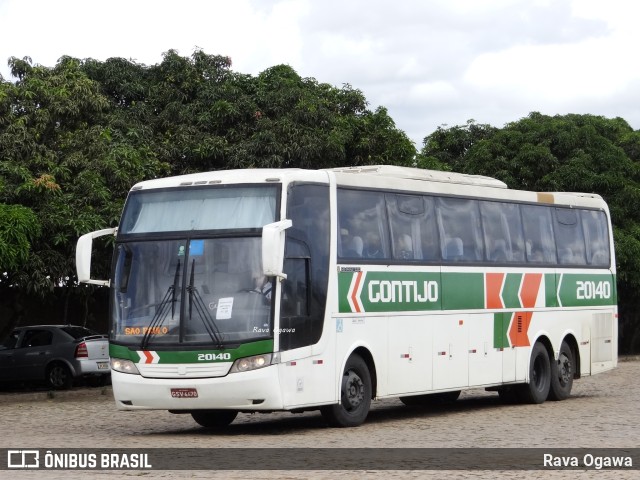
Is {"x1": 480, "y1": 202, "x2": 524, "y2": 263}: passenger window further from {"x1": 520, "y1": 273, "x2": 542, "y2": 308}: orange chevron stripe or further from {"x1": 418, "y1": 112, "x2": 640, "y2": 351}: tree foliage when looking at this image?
{"x1": 418, "y1": 112, "x2": 640, "y2": 351}: tree foliage

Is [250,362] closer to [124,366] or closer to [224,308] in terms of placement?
[224,308]

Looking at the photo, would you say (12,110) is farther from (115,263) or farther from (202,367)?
(202,367)

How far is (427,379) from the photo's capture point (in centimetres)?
2009

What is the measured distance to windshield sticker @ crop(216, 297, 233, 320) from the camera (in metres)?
16.8

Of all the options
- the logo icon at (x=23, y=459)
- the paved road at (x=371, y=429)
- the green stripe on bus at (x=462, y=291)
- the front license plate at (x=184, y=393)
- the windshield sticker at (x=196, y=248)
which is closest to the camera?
the logo icon at (x=23, y=459)

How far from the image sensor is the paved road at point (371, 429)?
15.5 meters

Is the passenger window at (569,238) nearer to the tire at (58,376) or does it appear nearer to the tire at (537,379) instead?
the tire at (537,379)

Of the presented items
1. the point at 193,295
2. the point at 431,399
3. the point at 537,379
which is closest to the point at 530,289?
the point at 537,379

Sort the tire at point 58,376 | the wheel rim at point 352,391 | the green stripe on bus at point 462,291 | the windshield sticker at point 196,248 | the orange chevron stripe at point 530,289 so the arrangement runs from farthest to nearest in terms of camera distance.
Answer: the tire at point 58,376 → the orange chevron stripe at point 530,289 → the green stripe on bus at point 462,291 → the wheel rim at point 352,391 → the windshield sticker at point 196,248

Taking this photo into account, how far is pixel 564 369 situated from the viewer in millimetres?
24219

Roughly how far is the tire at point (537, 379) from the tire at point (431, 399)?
121cm

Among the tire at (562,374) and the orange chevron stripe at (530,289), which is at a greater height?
the orange chevron stripe at (530,289)

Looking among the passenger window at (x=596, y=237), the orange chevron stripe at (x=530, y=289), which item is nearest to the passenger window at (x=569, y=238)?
the passenger window at (x=596, y=237)

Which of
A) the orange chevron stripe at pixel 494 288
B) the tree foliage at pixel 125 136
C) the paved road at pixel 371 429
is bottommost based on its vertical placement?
the paved road at pixel 371 429
